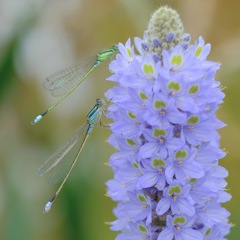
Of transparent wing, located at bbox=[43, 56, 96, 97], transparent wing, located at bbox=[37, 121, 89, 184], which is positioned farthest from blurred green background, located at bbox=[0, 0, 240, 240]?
transparent wing, located at bbox=[37, 121, 89, 184]

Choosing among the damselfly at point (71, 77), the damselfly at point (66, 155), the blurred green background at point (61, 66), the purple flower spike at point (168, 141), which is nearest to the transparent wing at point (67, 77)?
the damselfly at point (71, 77)

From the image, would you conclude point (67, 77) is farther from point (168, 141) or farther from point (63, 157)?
point (168, 141)

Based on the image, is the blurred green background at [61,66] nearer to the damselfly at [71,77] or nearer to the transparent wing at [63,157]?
the damselfly at [71,77]

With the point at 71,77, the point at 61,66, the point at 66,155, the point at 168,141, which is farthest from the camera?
the point at 61,66

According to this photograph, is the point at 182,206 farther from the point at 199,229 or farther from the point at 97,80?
the point at 97,80

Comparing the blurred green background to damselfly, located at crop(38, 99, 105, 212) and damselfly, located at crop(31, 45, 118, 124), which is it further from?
damselfly, located at crop(38, 99, 105, 212)

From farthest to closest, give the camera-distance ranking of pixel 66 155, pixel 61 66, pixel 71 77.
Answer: pixel 61 66 < pixel 71 77 < pixel 66 155

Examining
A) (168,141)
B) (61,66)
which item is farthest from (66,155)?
(61,66)
